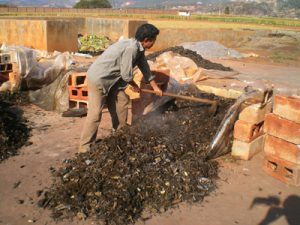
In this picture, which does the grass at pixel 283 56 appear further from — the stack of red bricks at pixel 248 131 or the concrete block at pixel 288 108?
the concrete block at pixel 288 108

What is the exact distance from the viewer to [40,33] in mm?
13164

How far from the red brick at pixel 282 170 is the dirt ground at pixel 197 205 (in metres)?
0.09

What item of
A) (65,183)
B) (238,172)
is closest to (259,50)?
(238,172)

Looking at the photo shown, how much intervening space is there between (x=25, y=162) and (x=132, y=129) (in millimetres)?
1533

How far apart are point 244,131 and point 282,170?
2.38 feet

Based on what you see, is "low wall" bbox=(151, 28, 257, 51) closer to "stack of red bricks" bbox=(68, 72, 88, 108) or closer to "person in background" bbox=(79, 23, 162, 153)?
"stack of red bricks" bbox=(68, 72, 88, 108)

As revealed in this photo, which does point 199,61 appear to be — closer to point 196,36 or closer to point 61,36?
point 61,36

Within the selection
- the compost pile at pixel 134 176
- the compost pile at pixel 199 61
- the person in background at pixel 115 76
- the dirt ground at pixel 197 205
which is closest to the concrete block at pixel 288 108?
the dirt ground at pixel 197 205

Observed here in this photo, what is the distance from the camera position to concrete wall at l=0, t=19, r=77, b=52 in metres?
Answer: 13.1

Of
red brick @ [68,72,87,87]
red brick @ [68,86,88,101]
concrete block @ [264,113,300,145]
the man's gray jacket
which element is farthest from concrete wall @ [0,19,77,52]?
concrete block @ [264,113,300,145]

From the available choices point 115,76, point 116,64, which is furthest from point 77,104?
point 116,64

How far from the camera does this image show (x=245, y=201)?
13.6 ft

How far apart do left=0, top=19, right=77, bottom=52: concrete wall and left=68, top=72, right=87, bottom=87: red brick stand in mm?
6456

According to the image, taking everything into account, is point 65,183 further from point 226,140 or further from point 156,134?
point 226,140
